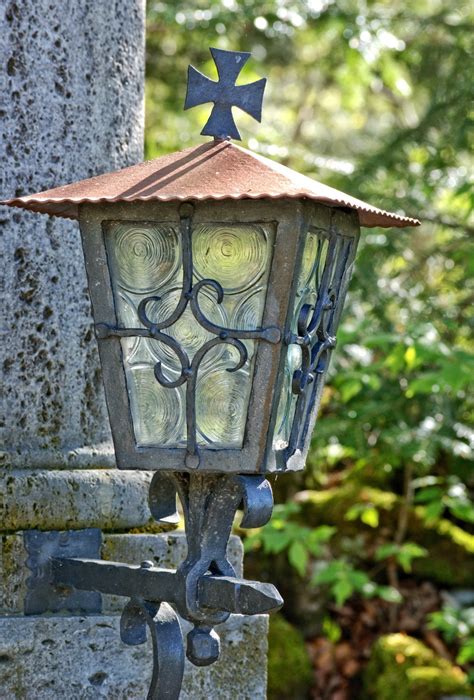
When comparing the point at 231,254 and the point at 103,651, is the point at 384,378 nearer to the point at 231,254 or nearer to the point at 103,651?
the point at 103,651

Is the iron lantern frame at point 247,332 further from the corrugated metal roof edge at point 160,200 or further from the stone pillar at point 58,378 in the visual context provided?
the stone pillar at point 58,378

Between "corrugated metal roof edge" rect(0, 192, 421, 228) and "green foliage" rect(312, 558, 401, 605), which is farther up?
"corrugated metal roof edge" rect(0, 192, 421, 228)

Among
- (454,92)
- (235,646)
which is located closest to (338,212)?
(235,646)

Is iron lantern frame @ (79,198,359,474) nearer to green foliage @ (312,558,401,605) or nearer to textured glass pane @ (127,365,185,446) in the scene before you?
textured glass pane @ (127,365,185,446)

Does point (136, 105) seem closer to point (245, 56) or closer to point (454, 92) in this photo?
point (245, 56)

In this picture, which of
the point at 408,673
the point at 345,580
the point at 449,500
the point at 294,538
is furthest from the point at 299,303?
the point at 408,673

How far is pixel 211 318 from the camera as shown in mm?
1671

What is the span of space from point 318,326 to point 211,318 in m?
0.20

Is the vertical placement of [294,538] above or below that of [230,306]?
below

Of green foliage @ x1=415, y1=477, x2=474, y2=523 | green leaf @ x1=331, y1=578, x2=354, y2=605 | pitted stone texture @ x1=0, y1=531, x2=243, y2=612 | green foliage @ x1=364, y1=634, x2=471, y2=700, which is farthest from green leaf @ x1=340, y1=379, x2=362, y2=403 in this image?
pitted stone texture @ x1=0, y1=531, x2=243, y2=612

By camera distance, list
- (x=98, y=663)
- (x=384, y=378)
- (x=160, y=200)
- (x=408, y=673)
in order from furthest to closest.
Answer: (x=384, y=378) < (x=408, y=673) < (x=98, y=663) < (x=160, y=200)

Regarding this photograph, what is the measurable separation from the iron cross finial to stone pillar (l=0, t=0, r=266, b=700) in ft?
1.36

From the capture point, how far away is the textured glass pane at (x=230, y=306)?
64.8 inches

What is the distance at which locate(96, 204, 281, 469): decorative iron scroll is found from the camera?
5.41 ft
